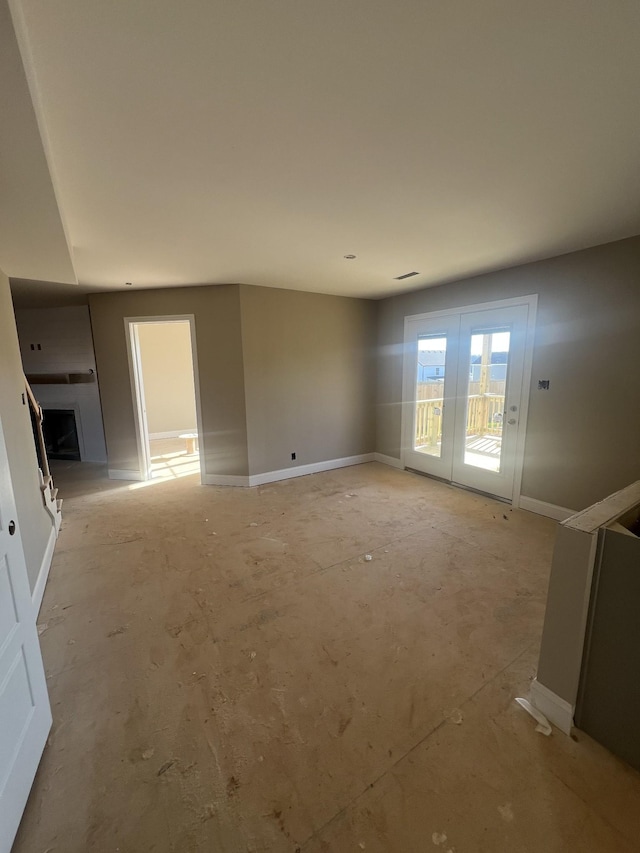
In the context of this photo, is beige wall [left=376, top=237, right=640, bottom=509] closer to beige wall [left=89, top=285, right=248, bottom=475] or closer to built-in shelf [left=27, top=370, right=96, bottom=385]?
beige wall [left=89, top=285, right=248, bottom=475]

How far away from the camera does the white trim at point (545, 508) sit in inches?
136

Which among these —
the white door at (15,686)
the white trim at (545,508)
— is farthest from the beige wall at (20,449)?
the white trim at (545,508)

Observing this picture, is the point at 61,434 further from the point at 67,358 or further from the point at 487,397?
the point at 487,397

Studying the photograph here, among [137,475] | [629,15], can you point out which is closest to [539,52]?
[629,15]

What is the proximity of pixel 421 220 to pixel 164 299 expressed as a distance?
3.33m

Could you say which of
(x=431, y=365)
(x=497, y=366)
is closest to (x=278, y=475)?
(x=431, y=365)

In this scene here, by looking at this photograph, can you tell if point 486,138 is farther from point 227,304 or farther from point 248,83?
point 227,304

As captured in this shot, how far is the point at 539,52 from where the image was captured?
3.80 feet

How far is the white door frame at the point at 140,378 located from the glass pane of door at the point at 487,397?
3.37 meters

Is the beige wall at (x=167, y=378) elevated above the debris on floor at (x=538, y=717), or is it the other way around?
the beige wall at (x=167, y=378)

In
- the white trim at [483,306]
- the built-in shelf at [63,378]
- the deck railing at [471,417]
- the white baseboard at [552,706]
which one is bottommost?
the white baseboard at [552,706]

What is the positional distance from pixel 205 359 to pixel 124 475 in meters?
2.08

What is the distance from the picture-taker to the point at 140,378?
15.7 ft

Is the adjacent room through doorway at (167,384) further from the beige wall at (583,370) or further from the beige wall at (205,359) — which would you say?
the beige wall at (583,370)
